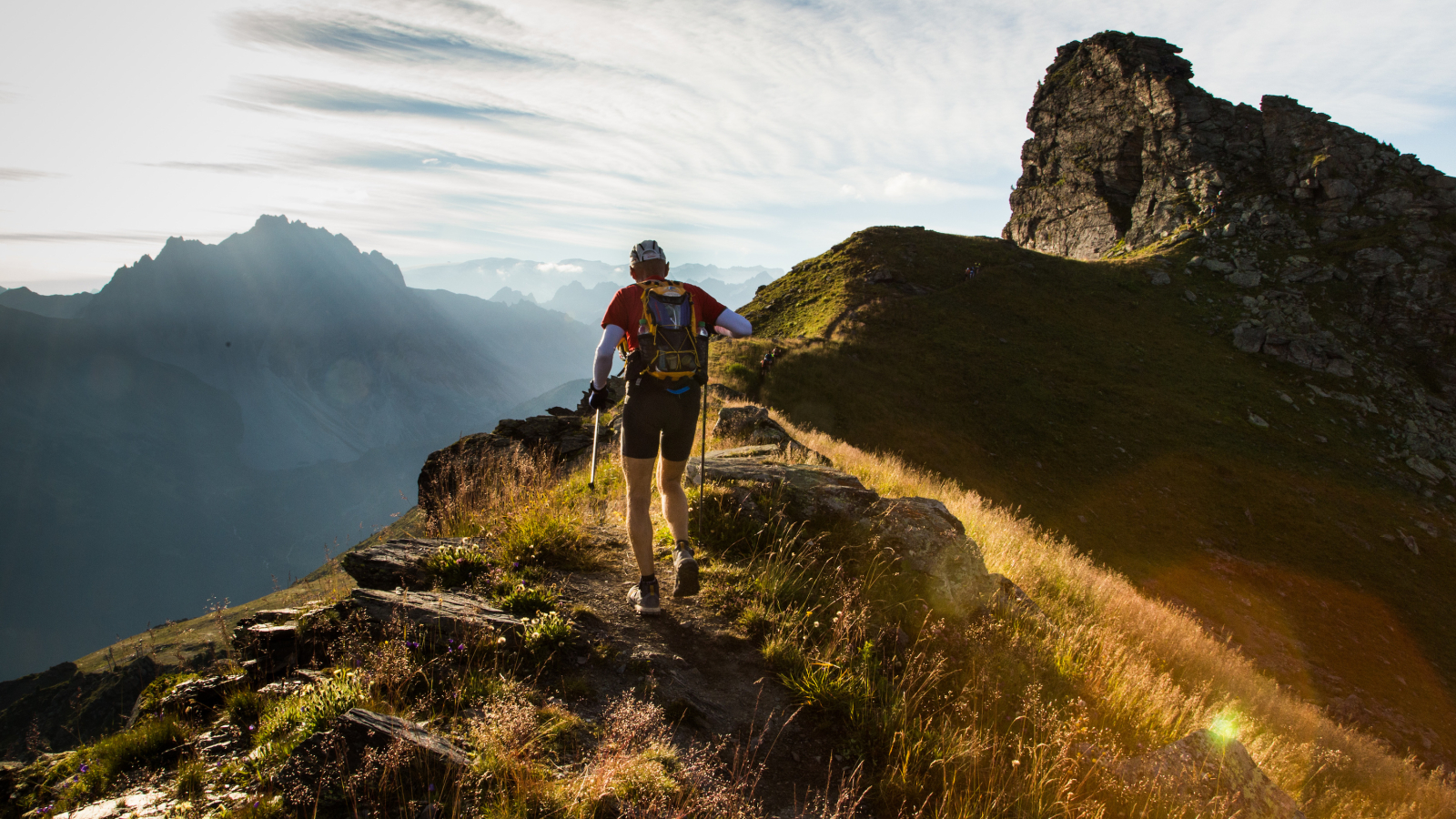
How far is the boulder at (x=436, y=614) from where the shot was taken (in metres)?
4.28

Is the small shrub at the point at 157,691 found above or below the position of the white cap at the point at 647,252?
below

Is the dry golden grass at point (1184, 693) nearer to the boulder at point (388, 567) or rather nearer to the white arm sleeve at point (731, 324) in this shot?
the white arm sleeve at point (731, 324)

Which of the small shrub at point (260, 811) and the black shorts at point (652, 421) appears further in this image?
the black shorts at point (652, 421)

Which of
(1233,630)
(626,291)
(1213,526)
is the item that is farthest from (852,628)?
(1213,526)

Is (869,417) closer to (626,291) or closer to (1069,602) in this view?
(1069,602)

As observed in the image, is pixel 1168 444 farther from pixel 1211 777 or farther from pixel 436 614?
pixel 436 614

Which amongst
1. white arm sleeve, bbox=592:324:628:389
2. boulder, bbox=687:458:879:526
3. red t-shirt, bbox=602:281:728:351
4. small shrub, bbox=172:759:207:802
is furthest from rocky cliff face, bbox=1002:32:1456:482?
small shrub, bbox=172:759:207:802

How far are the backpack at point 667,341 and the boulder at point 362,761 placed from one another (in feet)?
10.3

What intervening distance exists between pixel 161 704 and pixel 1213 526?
37.2 metres

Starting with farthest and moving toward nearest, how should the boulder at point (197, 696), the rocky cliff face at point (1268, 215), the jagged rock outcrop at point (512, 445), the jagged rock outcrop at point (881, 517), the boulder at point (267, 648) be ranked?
the rocky cliff face at point (1268, 215) < the jagged rock outcrop at point (512, 445) < the jagged rock outcrop at point (881, 517) < the boulder at point (267, 648) < the boulder at point (197, 696)

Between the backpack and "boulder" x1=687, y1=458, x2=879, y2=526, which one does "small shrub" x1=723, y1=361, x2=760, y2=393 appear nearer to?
"boulder" x1=687, y1=458, x2=879, y2=526

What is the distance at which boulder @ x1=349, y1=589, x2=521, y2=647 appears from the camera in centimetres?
428

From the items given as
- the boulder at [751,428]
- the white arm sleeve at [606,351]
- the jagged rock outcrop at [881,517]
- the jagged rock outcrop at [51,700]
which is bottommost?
the jagged rock outcrop at [51,700]

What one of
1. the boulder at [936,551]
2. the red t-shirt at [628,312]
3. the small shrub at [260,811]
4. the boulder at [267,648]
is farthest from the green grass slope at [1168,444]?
the small shrub at [260,811]
